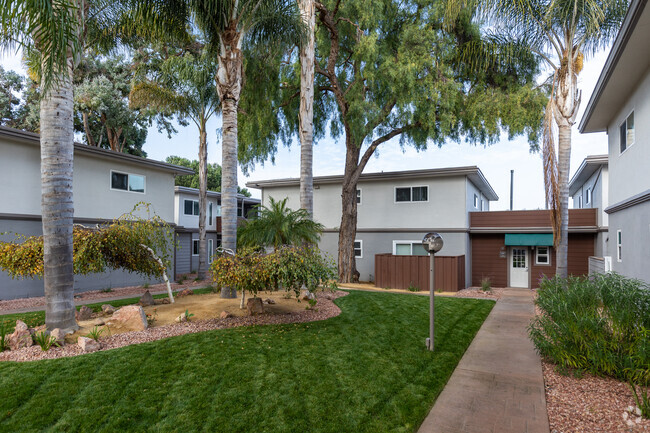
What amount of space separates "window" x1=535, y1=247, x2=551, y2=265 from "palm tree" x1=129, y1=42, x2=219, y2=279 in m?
16.5

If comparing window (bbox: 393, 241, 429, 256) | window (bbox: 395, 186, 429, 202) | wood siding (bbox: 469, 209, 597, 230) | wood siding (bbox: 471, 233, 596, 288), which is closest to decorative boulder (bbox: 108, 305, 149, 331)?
window (bbox: 393, 241, 429, 256)

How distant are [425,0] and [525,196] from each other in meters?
30.9

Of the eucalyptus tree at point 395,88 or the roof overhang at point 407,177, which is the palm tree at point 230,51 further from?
the roof overhang at point 407,177

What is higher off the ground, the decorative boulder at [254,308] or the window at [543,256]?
the window at [543,256]

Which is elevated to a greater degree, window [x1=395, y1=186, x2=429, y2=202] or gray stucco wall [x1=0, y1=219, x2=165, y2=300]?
window [x1=395, y1=186, x2=429, y2=202]

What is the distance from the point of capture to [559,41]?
1138cm

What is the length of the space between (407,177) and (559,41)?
317 inches

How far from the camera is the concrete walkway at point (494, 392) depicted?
4.18 metres

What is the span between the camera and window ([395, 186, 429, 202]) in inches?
693

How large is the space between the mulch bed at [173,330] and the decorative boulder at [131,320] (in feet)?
0.63

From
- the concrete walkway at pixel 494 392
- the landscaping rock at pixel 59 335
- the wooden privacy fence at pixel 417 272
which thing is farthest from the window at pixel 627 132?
the landscaping rock at pixel 59 335

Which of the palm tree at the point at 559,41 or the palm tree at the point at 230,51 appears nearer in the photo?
the palm tree at the point at 230,51

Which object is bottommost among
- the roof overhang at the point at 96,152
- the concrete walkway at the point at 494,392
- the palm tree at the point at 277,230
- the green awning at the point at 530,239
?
the concrete walkway at the point at 494,392

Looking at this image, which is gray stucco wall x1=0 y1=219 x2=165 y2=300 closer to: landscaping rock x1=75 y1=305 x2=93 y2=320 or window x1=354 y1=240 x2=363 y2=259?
landscaping rock x1=75 y1=305 x2=93 y2=320
